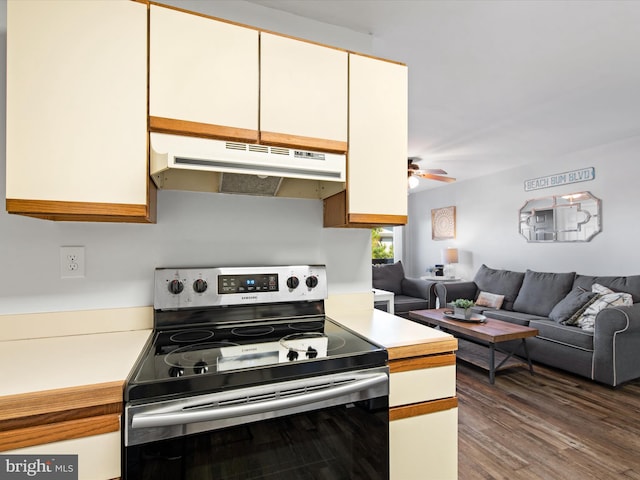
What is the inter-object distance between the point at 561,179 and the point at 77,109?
5153mm

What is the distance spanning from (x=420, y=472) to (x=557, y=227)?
431 centimetres

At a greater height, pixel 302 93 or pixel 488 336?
pixel 302 93

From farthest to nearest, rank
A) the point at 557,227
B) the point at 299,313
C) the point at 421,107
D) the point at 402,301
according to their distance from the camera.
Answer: the point at 402,301 < the point at 557,227 < the point at 421,107 < the point at 299,313

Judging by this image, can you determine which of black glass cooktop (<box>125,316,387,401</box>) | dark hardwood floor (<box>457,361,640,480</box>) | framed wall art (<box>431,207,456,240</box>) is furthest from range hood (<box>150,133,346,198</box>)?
framed wall art (<box>431,207,456,240</box>)

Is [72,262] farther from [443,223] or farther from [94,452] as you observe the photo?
[443,223]

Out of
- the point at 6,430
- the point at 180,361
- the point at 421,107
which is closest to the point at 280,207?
the point at 180,361

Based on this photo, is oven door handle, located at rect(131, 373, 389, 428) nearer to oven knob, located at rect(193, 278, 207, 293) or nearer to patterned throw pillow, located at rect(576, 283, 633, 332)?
oven knob, located at rect(193, 278, 207, 293)

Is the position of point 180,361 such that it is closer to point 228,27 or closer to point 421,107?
point 228,27

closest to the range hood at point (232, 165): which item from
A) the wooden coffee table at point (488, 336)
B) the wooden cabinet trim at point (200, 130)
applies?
the wooden cabinet trim at point (200, 130)

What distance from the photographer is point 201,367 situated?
1.06m

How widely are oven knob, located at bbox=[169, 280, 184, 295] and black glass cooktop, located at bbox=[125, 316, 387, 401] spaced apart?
0.16 meters

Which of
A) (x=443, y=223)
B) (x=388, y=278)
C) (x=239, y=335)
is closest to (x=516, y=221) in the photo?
(x=443, y=223)

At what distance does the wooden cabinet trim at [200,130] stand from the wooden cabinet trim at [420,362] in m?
1.02

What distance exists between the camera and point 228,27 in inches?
54.8
